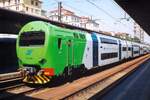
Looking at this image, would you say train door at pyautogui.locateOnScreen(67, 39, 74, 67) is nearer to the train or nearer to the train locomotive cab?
the train

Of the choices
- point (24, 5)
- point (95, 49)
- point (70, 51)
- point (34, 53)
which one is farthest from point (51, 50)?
point (24, 5)

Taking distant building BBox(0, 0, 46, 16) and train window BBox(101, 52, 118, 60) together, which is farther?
distant building BBox(0, 0, 46, 16)

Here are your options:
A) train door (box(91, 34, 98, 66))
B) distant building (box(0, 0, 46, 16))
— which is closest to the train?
train door (box(91, 34, 98, 66))

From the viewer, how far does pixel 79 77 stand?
20.1 m

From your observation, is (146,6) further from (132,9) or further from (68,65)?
(68,65)

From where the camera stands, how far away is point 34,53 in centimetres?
1495

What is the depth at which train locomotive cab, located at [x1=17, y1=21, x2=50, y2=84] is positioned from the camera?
14.8 metres

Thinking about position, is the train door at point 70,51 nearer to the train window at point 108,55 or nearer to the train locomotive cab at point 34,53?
the train locomotive cab at point 34,53

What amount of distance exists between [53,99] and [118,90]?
4.84m

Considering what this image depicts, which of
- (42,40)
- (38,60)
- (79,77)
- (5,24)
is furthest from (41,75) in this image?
(5,24)

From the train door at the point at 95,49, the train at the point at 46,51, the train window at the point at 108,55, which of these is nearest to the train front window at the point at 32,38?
the train at the point at 46,51

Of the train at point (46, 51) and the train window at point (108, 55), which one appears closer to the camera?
the train at point (46, 51)

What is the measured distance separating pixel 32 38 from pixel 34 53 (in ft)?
3.17

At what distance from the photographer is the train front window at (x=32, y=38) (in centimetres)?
1498
